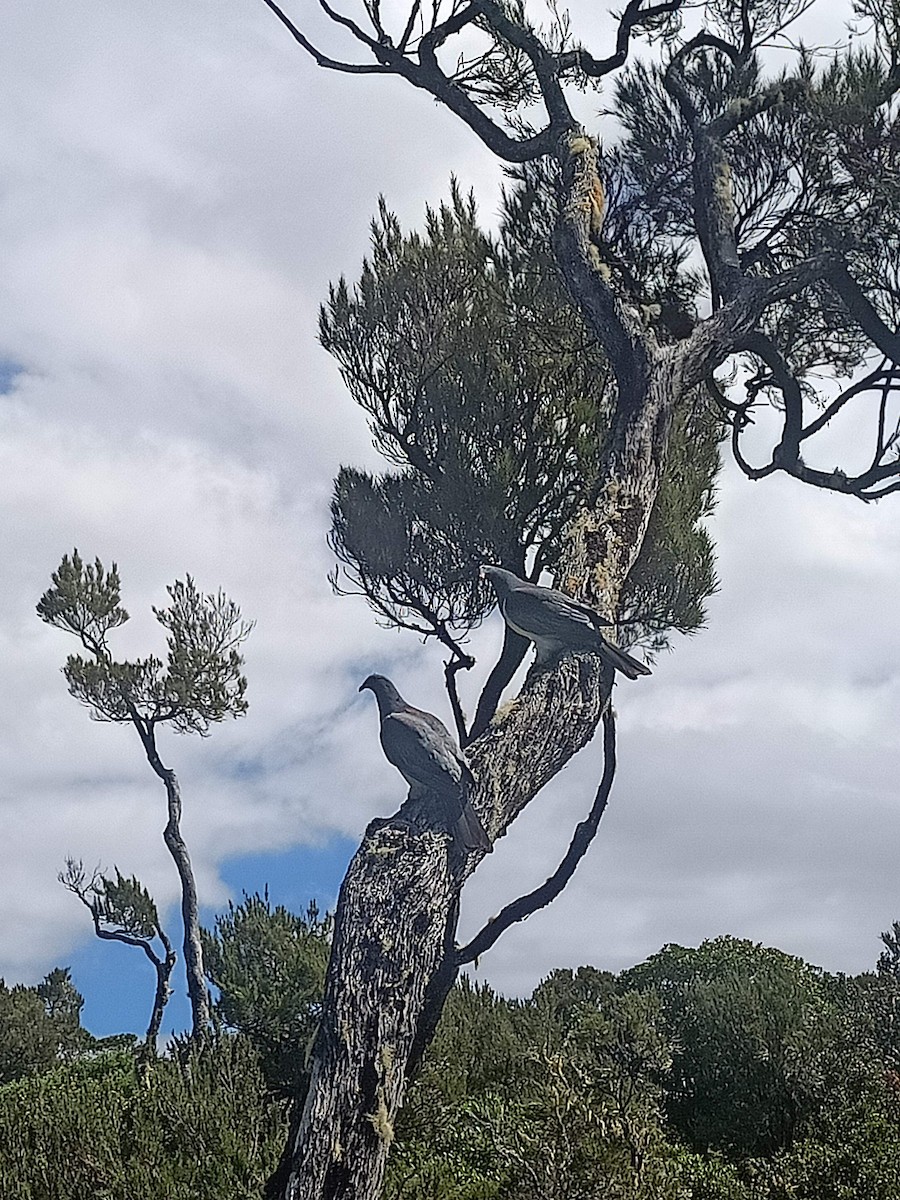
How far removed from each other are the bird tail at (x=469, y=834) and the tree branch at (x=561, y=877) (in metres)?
0.66

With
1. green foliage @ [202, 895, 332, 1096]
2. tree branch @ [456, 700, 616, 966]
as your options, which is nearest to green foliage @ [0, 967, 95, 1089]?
green foliage @ [202, 895, 332, 1096]

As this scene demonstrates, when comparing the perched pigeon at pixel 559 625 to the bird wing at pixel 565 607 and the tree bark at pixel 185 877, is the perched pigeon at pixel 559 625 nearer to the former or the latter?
the bird wing at pixel 565 607

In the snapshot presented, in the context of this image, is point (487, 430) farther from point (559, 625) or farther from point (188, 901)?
point (188, 901)

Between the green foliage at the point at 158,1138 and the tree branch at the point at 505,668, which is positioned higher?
the tree branch at the point at 505,668

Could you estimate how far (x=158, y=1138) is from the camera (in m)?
6.52

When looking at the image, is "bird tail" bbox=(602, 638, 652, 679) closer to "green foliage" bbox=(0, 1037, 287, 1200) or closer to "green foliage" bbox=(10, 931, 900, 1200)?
"green foliage" bbox=(10, 931, 900, 1200)

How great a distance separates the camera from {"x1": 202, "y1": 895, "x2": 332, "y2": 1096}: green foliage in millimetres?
8336

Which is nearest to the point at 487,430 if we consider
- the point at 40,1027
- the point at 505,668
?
the point at 505,668

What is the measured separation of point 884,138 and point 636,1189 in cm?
504

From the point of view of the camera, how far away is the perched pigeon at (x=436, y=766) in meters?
3.98

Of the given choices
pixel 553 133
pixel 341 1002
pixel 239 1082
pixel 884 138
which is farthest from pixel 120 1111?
pixel 884 138

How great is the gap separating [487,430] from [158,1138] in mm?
4289

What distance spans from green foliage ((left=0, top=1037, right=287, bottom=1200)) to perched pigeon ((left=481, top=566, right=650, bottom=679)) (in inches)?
127

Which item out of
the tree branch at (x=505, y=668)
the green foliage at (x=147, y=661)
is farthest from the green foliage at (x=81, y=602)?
the tree branch at (x=505, y=668)
